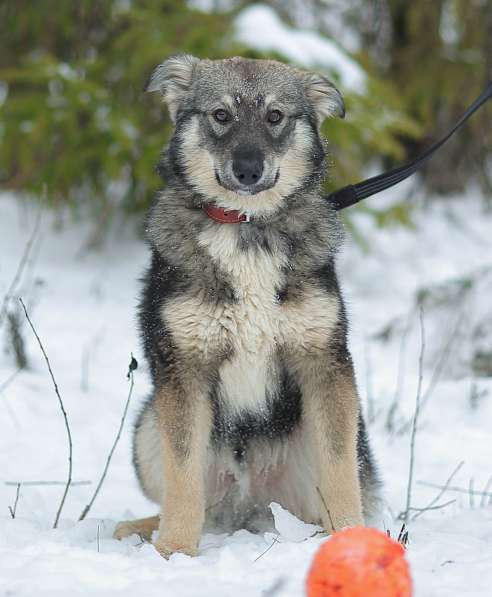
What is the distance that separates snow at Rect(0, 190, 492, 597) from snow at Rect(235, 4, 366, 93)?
6.04 feet

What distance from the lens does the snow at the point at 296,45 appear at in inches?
290

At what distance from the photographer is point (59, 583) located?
98.0 inches

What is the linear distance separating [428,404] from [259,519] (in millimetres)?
2250

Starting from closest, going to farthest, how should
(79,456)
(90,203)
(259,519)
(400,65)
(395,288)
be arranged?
(259,519), (79,456), (395,288), (90,203), (400,65)

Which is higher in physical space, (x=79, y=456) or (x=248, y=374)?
(x=248, y=374)

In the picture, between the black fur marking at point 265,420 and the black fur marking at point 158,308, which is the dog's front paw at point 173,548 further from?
the black fur marking at point 158,308

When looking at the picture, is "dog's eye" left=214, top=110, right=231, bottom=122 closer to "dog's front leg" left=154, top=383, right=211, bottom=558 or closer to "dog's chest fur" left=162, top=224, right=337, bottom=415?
"dog's chest fur" left=162, top=224, right=337, bottom=415

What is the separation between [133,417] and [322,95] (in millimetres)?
2015

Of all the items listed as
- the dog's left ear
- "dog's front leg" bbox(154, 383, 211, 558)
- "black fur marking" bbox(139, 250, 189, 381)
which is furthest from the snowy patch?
the dog's left ear

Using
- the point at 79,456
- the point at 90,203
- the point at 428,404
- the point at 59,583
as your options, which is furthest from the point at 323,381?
the point at 90,203

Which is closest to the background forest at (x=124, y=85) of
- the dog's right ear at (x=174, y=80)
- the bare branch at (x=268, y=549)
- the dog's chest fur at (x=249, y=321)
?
the dog's right ear at (x=174, y=80)

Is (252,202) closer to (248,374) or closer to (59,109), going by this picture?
(248,374)

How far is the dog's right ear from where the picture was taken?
367 centimetres

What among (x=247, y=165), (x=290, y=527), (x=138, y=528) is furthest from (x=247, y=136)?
(x=138, y=528)
